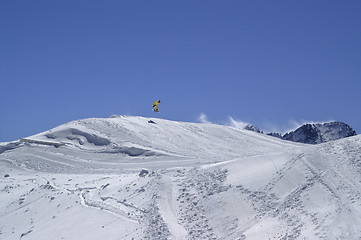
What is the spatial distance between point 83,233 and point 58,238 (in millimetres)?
1047

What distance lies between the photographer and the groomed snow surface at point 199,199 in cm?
1291

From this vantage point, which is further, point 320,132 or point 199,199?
point 320,132

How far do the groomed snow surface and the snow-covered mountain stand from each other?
140 feet

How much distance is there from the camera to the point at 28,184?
24328 mm

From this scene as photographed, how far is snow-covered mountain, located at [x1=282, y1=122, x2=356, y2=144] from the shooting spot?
64375 mm

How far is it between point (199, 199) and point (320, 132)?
56.1m

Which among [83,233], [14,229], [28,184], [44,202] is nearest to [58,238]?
[83,233]

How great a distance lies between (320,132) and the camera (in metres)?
67.6

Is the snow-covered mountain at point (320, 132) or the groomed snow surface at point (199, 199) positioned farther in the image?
the snow-covered mountain at point (320, 132)

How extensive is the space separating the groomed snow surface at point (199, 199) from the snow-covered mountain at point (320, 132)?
42752 mm

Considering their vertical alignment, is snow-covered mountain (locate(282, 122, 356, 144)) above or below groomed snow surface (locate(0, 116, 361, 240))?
above

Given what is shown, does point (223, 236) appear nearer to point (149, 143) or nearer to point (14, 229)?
point (14, 229)

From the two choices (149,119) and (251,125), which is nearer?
(149,119)

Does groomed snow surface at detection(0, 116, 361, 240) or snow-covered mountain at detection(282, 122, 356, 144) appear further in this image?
snow-covered mountain at detection(282, 122, 356, 144)
